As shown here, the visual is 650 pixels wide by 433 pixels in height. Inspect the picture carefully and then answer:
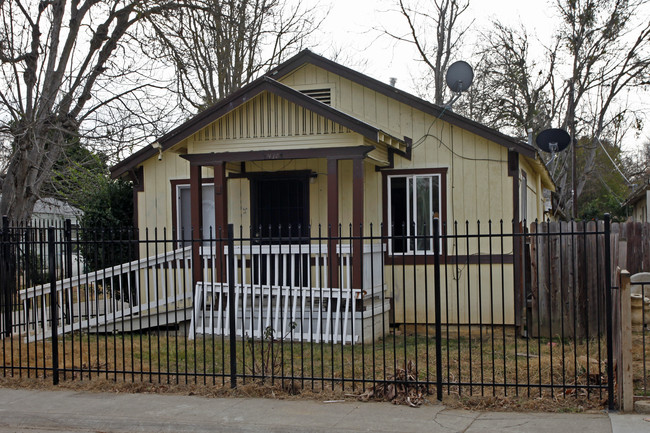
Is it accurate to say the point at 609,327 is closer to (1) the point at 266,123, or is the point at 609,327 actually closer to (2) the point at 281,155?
(2) the point at 281,155

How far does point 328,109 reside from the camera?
1159 cm

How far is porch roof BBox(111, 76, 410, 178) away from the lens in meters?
11.4

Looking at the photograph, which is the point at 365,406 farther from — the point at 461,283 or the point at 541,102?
the point at 541,102

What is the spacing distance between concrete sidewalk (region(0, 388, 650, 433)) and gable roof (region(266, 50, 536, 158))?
6186 millimetres

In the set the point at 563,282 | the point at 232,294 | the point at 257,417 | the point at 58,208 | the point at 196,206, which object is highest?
the point at 58,208

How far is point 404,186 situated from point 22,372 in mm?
7120

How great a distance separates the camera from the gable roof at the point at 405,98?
39.7 ft

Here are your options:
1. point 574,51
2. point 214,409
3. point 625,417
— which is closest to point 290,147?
point 214,409

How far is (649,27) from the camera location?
82.5 ft

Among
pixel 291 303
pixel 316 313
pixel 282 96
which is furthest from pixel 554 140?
pixel 291 303

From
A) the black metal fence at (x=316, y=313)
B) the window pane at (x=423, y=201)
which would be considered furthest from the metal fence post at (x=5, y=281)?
the window pane at (x=423, y=201)

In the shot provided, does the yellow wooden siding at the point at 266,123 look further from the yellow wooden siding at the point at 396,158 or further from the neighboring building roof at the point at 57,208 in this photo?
the neighboring building roof at the point at 57,208

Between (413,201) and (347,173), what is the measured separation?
4.38 feet

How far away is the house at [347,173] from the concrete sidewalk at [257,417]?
367 centimetres
